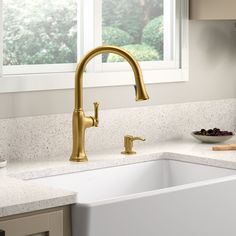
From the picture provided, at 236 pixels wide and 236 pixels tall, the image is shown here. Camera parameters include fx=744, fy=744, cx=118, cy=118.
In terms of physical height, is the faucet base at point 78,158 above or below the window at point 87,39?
below

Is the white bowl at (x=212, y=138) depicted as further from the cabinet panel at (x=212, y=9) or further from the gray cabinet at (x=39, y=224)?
the gray cabinet at (x=39, y=224)

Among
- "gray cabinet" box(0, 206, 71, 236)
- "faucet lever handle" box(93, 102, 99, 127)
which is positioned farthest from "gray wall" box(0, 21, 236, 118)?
"gray cabinet" box(0, 206, 71, 236)

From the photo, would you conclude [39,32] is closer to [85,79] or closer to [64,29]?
[64,29]

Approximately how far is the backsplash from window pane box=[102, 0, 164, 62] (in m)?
0.28

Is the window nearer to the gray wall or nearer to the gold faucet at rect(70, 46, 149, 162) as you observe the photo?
the gray wall

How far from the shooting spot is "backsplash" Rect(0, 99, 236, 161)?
3029 mm

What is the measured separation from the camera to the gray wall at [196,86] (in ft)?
10.4

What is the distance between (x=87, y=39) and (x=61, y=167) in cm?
68

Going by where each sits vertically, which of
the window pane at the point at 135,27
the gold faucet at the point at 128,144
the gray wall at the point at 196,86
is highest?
the window pane at the point at 135,27

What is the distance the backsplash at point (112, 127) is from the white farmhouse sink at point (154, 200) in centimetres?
22

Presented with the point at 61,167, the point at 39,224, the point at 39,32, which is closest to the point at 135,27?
the point at 39,32

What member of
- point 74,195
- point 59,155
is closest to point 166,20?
point 59,155

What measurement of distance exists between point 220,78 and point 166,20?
1.45 feet

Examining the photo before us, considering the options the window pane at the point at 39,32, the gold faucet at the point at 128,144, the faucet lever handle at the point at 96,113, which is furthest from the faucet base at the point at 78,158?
the window pane at the point at 39,32
